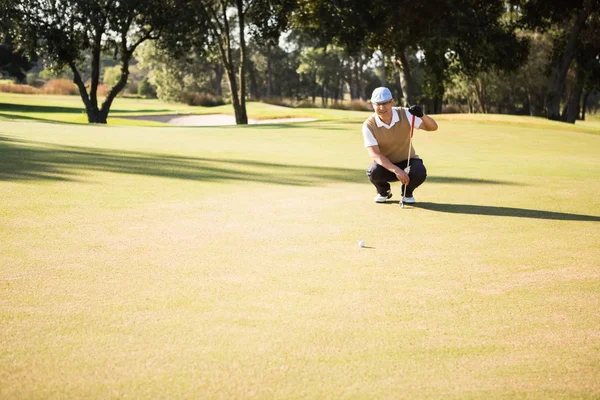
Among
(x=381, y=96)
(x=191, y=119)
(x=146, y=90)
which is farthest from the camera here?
(x=146, y=90)

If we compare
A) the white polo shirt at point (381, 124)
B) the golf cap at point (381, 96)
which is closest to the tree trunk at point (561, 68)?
the white polo shirt at point (381, 124)

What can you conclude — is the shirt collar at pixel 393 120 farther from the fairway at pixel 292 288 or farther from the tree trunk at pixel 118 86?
the tree trunk at pixel 118 86

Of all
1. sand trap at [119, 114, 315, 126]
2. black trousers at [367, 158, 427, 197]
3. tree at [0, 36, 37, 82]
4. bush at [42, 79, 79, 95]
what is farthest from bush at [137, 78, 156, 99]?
black trousers at [367, 158, 427, 197]

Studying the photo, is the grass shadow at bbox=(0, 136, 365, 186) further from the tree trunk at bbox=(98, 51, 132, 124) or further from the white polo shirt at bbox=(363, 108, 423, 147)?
the tree trunk at bbox=(98, 51, 132, 124)

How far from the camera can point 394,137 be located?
9.30 metres

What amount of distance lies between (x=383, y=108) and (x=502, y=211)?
1.92 metres

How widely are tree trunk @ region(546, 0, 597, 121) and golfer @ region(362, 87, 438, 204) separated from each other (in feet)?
95.9

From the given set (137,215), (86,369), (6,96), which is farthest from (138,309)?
(6,96)

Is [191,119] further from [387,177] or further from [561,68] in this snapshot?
[387,177]

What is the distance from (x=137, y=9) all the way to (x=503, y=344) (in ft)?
128

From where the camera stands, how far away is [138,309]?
4582 mm

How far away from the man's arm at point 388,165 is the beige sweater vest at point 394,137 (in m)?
0.15

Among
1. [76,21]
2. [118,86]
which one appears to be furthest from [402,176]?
[118,86]

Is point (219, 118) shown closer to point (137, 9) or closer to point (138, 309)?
point (137, 9)
